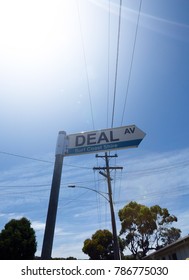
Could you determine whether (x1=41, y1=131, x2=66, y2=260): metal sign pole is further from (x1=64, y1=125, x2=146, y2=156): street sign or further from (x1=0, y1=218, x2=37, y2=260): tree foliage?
(x1=0, y1=218, x2=37, y2=260): tree foliage

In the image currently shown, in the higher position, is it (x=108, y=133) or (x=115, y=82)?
(x=115, y=82)

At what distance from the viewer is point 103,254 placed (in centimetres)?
4400

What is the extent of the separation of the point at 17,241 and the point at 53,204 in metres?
35.1

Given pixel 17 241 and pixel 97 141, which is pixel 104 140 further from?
pixel 17 241

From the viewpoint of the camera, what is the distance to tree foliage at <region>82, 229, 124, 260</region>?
43888 mm

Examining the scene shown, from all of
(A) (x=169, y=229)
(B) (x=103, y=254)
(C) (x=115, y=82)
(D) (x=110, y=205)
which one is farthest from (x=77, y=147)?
(B) (x=103, y=254)

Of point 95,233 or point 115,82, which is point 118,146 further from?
point 95,233

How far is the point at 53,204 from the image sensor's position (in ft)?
9.53

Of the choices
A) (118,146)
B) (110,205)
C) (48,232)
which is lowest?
(48,232)

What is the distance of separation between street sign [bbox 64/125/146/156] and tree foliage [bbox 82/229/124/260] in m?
45.3

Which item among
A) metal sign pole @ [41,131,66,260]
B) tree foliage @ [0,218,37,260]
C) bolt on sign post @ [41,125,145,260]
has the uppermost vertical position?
tree foliage @ [0,218,37,260]

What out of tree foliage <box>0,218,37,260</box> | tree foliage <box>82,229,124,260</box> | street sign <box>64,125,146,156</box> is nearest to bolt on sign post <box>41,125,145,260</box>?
street sign <box>64,125,146,156</box>

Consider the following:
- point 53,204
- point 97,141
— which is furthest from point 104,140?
point 53,204
